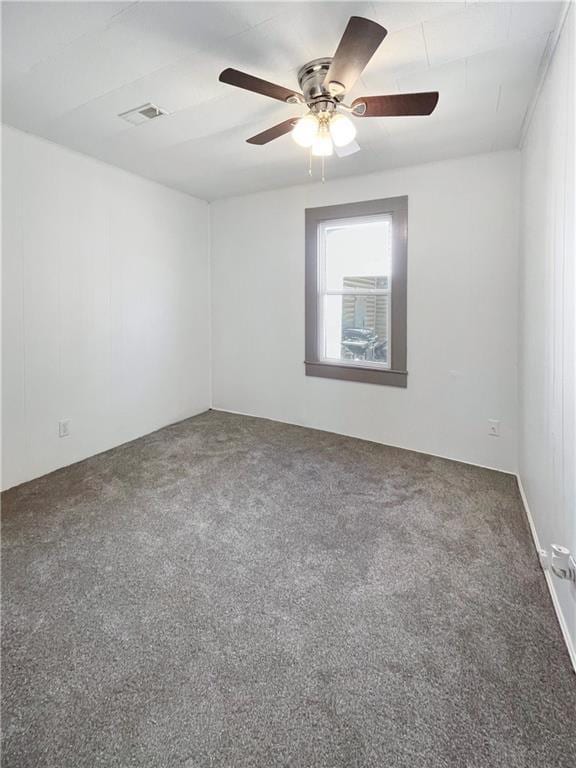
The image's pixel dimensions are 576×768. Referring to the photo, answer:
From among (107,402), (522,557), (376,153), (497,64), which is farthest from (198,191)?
(522,557)

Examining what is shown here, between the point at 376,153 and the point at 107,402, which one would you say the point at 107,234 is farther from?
the point at 376,153

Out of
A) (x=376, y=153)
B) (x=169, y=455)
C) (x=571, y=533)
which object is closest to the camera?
(x=571, y=533)

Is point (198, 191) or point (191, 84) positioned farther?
point (198, 191)

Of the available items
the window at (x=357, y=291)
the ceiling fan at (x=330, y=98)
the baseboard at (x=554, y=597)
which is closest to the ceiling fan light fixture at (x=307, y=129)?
the ceiling fan at (x=330, y=98)

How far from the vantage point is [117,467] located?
3.29m

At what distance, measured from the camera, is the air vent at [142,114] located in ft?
Result: 8.06

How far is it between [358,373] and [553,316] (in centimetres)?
216

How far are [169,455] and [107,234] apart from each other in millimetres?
2037

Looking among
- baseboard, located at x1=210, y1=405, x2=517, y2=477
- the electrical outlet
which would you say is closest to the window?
baseboard, located at x1=210, y1=405, x2=517, y2=477

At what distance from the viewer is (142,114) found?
2.54 metres

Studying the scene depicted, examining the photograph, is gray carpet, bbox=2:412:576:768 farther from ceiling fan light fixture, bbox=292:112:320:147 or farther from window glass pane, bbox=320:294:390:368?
ceiling fan light fixture, bbox=292:112:320:147

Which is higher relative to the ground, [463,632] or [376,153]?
Result: [376,153]

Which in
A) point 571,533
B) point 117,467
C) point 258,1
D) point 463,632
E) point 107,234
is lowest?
point 463,632

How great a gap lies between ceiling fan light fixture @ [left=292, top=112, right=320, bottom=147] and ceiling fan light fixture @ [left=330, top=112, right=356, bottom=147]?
0.28ft
